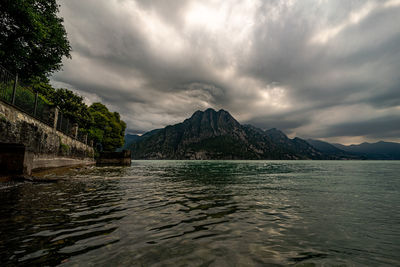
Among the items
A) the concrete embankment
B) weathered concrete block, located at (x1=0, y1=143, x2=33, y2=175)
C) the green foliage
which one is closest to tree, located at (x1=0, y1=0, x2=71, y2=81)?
the concrete embankment

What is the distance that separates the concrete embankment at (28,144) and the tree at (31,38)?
7826 mm

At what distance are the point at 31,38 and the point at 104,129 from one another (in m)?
34.4

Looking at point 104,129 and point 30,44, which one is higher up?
point 30,44

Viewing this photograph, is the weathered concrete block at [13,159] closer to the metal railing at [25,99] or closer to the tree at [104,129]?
the metal railing at [25,99]

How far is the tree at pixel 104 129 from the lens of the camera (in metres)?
47.2

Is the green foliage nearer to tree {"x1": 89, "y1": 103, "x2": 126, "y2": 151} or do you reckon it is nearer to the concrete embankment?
the concrete embankment

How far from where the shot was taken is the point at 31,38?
65.4ft

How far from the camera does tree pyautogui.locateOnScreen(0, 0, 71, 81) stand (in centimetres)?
1748

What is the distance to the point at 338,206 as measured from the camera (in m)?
7.57

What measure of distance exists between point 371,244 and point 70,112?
1552 inches

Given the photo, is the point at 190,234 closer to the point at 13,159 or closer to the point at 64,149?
the point at 13,159

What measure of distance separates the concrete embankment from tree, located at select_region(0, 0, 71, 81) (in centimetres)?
783

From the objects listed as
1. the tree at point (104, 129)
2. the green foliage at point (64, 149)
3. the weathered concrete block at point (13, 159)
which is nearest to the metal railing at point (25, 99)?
the green foliage at point (64, 149)

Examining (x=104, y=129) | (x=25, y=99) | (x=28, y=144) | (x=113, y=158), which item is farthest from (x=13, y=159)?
(x=104, y=129)
